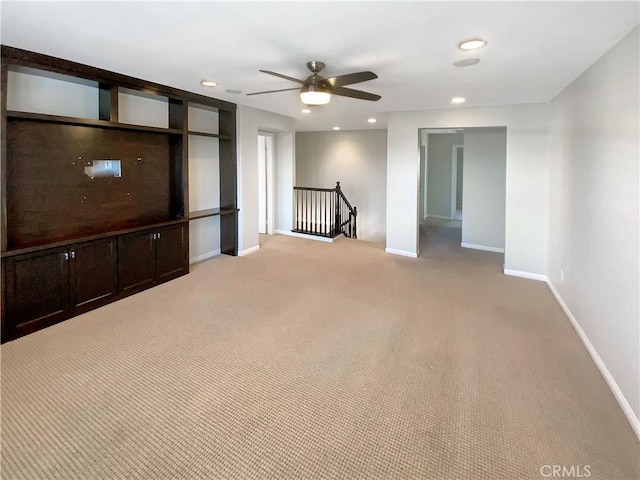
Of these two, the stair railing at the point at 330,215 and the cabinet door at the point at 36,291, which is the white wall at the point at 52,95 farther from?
the stair railing at the point at 330,215

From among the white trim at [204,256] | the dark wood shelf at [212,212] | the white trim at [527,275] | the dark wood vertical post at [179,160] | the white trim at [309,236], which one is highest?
the dark wood vertical post at [179,160]

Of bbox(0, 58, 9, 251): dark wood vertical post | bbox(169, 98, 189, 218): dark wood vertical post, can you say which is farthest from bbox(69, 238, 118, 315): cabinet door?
bbox(169, 98, 189, 218): dark wood vertical post

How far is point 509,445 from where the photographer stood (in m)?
1.98

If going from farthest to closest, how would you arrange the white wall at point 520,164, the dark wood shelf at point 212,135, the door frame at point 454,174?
1. the door frame at point 454,174
2. the dark wood shelf at point 212,135
3. the white wall at point 520,164

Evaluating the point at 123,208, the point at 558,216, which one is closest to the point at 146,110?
the point at 123,208

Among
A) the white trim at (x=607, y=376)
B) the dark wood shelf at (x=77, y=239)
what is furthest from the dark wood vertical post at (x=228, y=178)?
the white trim at (x=607, y=376)

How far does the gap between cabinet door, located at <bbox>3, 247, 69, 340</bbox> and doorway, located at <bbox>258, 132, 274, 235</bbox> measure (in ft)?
15.3

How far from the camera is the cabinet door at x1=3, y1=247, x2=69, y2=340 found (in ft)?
10.3

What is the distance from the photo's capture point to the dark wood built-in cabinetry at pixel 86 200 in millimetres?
3232

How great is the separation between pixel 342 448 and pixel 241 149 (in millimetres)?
4861

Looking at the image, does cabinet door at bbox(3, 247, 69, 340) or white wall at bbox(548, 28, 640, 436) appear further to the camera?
cabinet door at bbox(3, 247, 69, 340)

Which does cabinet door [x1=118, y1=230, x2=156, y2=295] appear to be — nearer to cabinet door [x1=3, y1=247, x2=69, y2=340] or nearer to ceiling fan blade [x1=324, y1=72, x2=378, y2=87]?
cabinet door [x1=3, y1=247, x2=69, y2=340]

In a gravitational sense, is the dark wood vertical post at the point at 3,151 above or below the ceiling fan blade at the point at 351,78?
below

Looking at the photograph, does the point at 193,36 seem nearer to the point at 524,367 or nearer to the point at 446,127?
the point at 524,367
